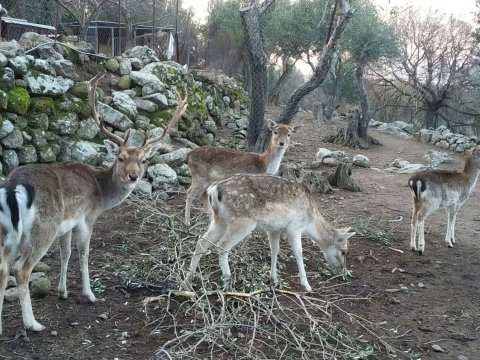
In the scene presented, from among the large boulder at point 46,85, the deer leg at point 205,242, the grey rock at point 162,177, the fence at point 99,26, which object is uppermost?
the fence at point 99,26

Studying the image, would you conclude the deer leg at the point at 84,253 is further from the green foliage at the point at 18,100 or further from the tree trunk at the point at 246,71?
the tree trunk at the point at 246,71

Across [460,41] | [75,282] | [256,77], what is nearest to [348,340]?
[75,282]

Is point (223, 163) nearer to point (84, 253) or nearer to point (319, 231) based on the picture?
point (319, 231)

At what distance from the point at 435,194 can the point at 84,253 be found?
4.87 metres

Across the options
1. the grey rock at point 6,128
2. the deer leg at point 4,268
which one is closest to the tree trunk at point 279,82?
the grey rock at point 6,128

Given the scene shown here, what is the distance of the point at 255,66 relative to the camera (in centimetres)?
1018

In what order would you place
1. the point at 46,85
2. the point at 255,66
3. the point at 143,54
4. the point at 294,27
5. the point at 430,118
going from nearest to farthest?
1. the point at 46,85
2. the point at 255,66
3. the point at 143,54
4. the point at 430,118
5. the point at 294,27

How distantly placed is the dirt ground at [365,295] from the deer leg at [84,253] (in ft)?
0.36

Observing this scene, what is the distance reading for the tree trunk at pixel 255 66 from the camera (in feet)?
32.1

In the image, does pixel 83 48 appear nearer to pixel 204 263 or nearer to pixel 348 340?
pixel 204 263

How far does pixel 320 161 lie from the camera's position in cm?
1265

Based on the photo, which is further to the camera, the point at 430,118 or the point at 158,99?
the point at 430,118

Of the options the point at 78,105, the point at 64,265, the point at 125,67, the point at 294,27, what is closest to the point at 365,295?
the point at 64,265

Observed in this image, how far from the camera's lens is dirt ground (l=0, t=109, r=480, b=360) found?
4.34 metres
